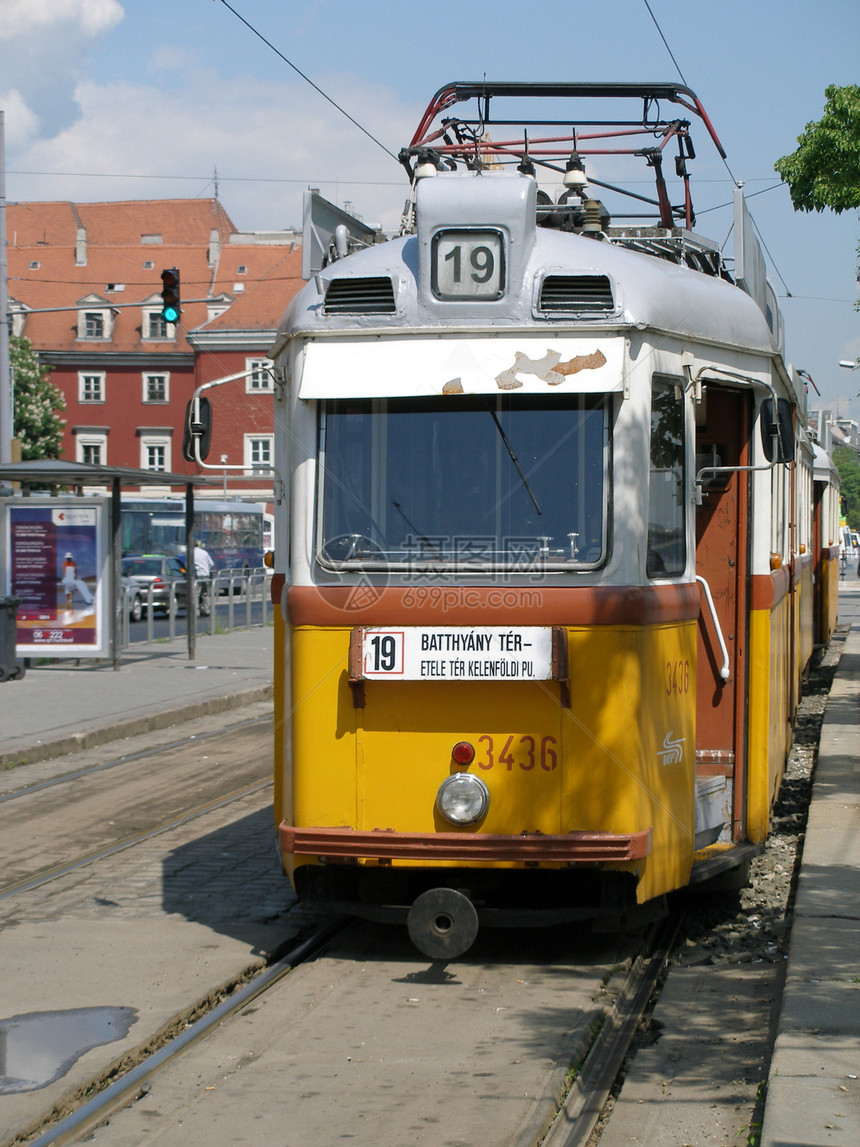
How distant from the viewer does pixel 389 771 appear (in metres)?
5.54

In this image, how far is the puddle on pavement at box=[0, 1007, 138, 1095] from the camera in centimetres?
461

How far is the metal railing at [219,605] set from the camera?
2423 centimetres

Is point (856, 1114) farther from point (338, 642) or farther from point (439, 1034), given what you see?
point (338, 642)

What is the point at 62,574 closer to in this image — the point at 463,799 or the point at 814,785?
the point at 814,785

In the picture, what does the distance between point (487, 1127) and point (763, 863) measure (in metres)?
4.44

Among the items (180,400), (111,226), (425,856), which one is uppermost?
A: (111,226)

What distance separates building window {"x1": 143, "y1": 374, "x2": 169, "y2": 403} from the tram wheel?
6797 cm

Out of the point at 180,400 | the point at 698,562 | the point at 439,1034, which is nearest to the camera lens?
the point at 439,1034

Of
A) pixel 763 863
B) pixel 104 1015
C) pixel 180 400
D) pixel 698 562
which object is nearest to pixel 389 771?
pixel 104 1015

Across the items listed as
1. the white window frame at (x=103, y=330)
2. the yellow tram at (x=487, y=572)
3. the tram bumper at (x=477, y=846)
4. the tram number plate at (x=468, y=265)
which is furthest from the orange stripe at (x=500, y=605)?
the white window frame at (x=103, y=330)

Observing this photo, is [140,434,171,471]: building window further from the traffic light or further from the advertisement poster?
the advertisement poster

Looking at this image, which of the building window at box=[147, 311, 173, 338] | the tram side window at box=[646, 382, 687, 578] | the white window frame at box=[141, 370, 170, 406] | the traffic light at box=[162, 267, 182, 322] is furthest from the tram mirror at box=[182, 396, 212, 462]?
the building window at box=[147, 311, 173, 338]

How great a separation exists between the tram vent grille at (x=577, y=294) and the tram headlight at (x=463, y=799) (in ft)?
6.30

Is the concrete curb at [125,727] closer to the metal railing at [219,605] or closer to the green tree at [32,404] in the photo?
the metal railing at [219,605]
